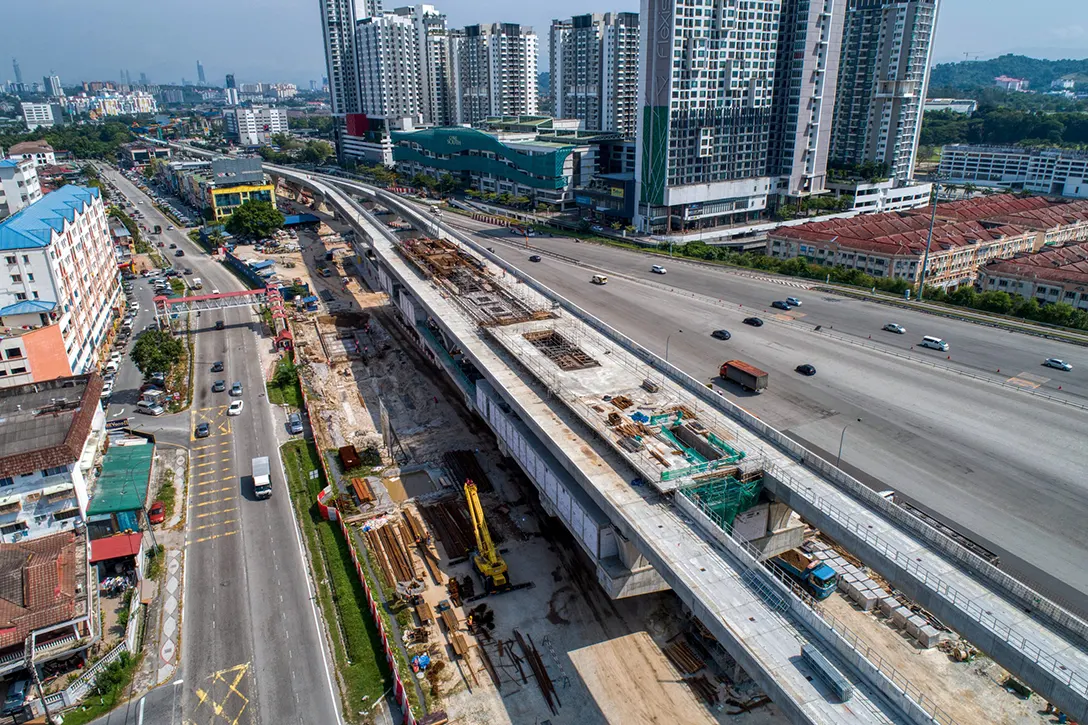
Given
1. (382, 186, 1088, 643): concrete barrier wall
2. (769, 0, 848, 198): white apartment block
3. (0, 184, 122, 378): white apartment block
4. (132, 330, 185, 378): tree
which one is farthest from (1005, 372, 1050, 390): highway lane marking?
(0, 184, 122, 378): white apartment block

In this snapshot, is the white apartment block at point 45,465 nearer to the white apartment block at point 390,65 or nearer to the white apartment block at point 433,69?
the white apartment block at point 390,65

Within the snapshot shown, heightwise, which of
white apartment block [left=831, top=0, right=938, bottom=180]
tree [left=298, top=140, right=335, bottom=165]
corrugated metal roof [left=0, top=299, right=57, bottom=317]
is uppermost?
white apartment block [left=831, top=0, right=938, bottom=180]

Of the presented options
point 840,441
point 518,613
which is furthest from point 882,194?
point 518,613

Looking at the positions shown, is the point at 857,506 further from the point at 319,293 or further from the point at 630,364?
the point at 319,293

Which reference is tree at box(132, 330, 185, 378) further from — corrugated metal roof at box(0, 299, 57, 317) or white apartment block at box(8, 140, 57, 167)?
white apartment block at box(8, 140, 57, 167)

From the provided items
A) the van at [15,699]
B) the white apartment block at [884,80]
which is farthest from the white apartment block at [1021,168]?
the van at [15,699]

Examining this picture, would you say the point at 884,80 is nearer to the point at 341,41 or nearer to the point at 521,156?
the point at 521,156
